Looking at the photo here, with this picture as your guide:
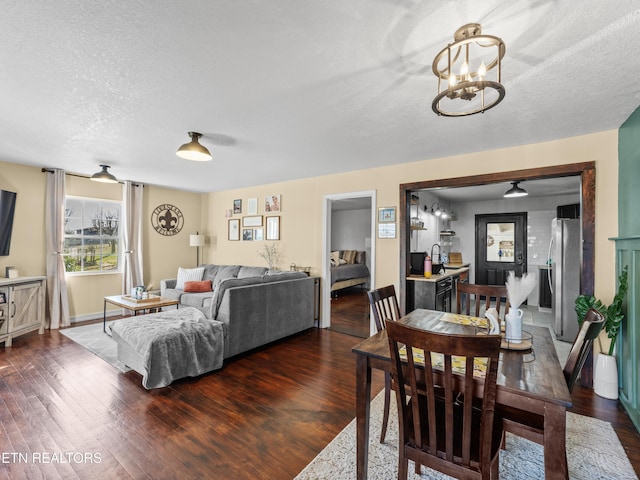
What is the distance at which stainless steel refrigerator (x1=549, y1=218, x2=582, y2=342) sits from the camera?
4191mm

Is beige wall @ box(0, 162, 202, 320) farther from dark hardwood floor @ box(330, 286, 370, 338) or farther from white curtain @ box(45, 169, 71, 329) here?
dark hardwood floor @ box(330, 286, 370, 338)

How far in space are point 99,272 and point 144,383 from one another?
11.9 feet

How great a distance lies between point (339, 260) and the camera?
8227 mm

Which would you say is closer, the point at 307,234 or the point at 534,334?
the point at 534,334

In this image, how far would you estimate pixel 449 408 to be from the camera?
122 cm

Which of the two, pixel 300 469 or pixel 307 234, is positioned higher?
pixel 307 234

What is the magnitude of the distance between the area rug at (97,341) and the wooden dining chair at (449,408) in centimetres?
307

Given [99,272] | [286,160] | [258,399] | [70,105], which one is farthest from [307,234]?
[99,272]

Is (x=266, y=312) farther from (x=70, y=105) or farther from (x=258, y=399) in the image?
(x=70, y=105)

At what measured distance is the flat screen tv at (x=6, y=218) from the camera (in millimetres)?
4039

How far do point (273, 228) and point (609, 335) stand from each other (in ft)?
15.1

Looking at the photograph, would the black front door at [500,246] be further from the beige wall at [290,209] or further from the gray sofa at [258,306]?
the gray sofa at [258,306]

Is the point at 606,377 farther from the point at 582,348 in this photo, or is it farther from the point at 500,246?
the point at 500,246

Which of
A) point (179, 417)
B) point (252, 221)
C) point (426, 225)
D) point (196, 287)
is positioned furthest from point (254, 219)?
point (179, 417)
